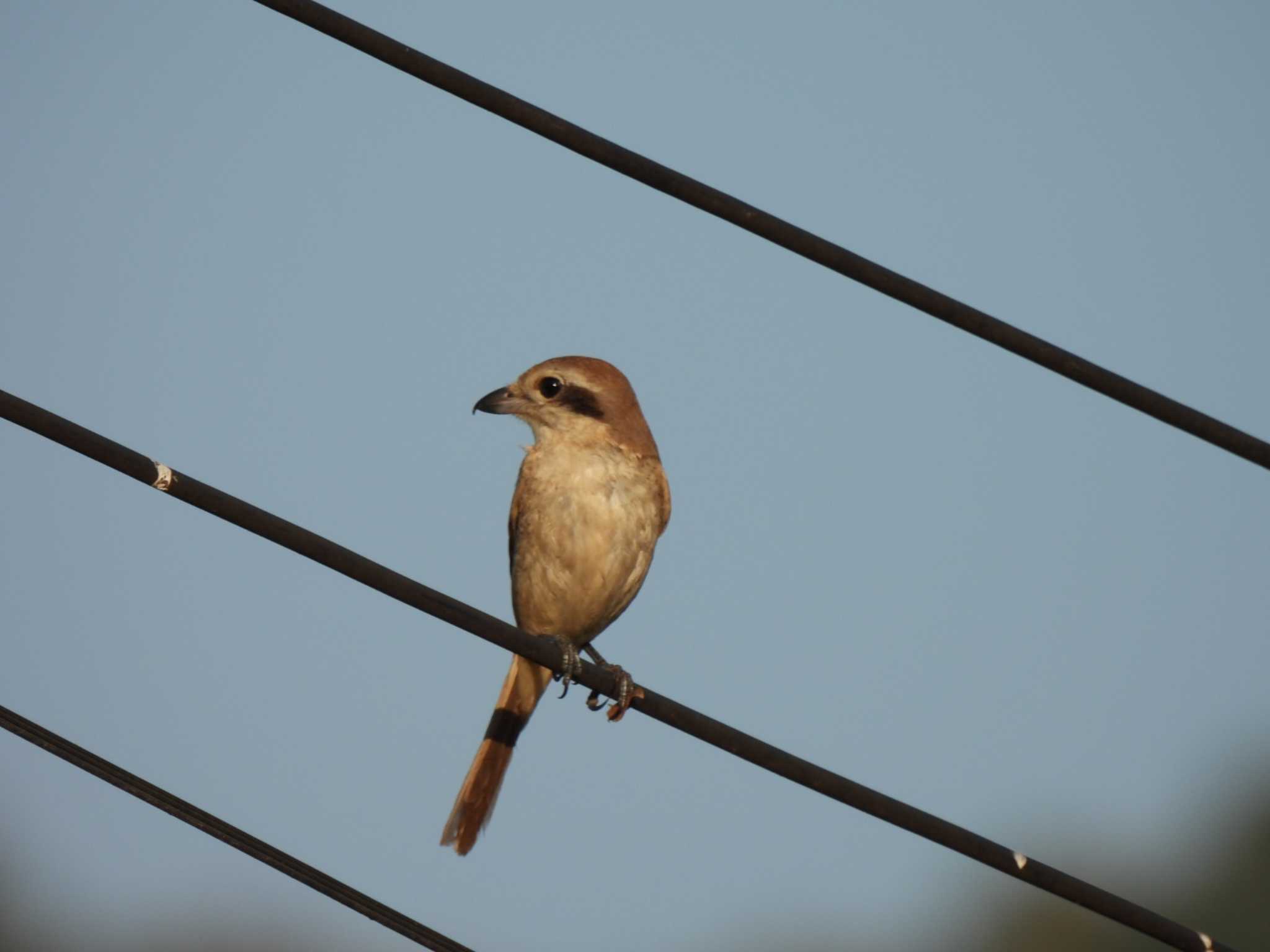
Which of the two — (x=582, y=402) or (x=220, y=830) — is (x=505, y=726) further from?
(x=220, y=830)

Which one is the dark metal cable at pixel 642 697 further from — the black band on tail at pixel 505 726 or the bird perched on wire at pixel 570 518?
the black band on tail at pixel 505 726

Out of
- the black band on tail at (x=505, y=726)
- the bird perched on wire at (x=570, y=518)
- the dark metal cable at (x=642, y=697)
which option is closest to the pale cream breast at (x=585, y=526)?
the bird perched on wire at (x=570, y=518)

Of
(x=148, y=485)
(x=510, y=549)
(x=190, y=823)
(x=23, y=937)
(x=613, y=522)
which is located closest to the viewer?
(x=148, y=485)

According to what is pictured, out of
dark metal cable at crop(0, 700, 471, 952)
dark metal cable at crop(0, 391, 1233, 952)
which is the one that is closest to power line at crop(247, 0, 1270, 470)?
dark metal cable at crop(0, 391, 1233, 952)

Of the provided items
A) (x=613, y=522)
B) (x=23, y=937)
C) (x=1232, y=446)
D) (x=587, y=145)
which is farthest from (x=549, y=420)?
(x=23, y=937)

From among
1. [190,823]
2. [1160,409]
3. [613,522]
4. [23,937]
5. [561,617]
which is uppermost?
[1160,409]

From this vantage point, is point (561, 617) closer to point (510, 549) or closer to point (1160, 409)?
point (510, 549)

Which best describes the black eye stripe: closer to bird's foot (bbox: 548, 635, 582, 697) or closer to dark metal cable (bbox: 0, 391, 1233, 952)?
bird's foot (bbox: 548, 635, 582, 697)

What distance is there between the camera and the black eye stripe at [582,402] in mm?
6500

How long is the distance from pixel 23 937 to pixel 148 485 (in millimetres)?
32604

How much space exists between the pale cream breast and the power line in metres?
2.51

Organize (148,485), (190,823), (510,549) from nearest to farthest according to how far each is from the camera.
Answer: (148,485) → (190,823) → (510,549)

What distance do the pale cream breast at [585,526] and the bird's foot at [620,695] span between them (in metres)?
0.50

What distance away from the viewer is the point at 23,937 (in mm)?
32750
